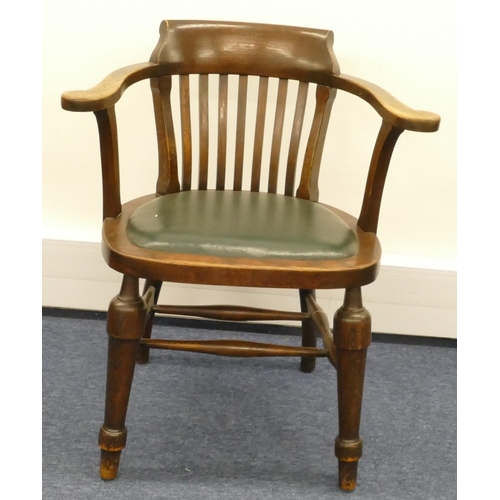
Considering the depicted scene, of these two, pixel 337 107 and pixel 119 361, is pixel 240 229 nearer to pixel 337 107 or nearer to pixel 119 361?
pixel 119 361

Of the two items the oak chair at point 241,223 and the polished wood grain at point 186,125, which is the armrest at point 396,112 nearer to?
the oak chair at point 241,223

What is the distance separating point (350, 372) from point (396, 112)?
45 centimetres

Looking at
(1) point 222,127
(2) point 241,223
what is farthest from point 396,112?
(1) point 222,127

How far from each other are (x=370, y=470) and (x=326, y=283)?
0.45 m

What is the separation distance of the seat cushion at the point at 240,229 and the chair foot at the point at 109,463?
397 mm

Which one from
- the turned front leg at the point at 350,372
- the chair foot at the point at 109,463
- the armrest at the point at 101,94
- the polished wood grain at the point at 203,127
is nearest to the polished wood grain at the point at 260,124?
the polished wood grain at the point at 203,127

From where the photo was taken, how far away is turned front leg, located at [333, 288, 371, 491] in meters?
1.22

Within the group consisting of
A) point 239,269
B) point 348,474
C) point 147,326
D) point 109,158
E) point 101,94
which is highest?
point 101,94

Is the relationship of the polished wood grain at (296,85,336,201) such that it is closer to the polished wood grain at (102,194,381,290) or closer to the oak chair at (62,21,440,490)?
the oak chair at (62,21,440,490)

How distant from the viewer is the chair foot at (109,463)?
128cm

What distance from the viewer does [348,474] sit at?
1.31 metres

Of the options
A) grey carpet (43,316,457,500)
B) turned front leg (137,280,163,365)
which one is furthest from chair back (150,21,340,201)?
grey carpet (43,316,457,500)

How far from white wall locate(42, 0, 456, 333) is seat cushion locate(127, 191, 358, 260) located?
17.7 inches

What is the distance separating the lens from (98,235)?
1848mm
